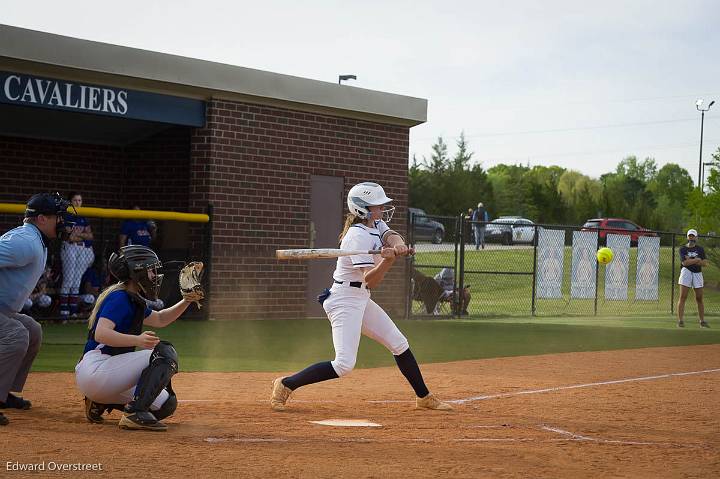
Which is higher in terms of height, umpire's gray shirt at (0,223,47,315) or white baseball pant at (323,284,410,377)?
umpire's gray shirt at (0,223,47,315)

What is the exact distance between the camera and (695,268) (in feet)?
72.1

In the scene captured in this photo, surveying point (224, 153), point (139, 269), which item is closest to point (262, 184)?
point (224, 153)

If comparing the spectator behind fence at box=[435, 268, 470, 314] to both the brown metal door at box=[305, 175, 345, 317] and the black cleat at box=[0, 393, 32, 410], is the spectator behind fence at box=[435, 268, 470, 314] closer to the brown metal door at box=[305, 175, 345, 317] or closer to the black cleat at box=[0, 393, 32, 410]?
the brown metal door at box=[305, 175, 345, 317]

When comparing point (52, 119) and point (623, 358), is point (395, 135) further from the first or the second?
point (623, 358)

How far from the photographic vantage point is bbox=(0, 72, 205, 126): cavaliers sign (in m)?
16.3

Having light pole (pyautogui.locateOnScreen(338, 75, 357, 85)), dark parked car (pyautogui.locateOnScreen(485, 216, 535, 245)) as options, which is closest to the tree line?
dark parked car (pyautogui.locateOnScreen(485, 216, 535, 245))

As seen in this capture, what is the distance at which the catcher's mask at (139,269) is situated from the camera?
7.68m

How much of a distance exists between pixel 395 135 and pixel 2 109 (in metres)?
8.44

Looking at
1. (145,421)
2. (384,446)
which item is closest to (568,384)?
(384,446)

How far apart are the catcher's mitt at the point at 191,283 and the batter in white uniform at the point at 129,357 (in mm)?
67

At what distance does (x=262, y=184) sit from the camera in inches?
784

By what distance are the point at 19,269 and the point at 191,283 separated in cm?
142

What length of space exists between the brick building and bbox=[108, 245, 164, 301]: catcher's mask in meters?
9.87

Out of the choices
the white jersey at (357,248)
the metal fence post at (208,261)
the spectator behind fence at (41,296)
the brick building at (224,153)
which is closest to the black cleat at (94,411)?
the white jersey at (357,248)
